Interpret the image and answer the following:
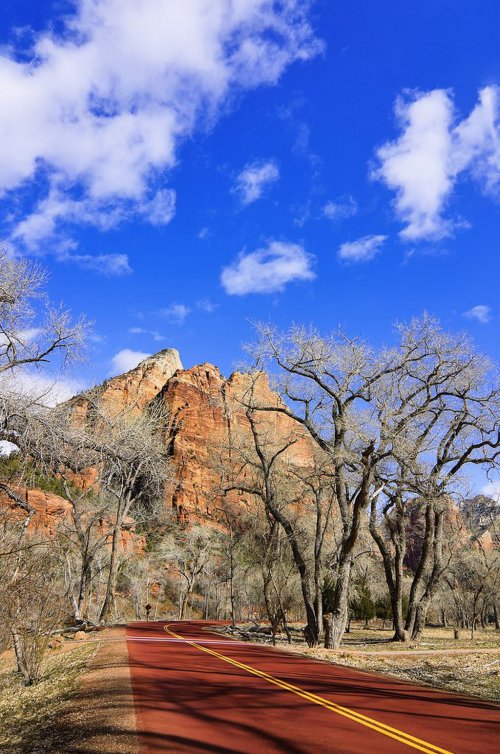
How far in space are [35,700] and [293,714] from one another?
4839 millimetres

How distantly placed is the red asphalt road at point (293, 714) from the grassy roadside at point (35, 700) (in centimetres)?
123

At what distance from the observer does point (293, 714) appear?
745 centimetres

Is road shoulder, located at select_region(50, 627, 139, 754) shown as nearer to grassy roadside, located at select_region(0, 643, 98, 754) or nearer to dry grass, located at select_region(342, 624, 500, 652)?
grassy roadside, located at select_region(0, 643, 98, 754)

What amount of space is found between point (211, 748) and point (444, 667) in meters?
10.2

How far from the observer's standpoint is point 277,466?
31625 millimetres

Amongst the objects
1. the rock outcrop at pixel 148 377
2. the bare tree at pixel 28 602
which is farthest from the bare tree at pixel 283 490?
the rock outcrop at pixel 148 377

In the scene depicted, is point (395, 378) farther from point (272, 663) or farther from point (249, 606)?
point (249, 606)

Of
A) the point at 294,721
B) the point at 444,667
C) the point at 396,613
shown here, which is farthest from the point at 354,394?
the point at 294,721

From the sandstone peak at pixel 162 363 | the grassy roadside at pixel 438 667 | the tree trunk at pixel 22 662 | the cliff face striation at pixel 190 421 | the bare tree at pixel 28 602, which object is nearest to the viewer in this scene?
the bare tree at pixel 28 602

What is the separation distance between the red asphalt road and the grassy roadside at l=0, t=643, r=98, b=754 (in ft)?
4.03

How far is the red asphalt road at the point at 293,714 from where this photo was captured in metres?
5.88

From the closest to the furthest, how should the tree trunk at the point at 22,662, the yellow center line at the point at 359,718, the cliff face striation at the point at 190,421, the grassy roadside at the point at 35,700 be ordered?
the yellow center line at the point at 359,718
the grassy roadside at the point at 35,700
the tree trunk at the point at 22,662
the cliff face striation at the point at 190,421

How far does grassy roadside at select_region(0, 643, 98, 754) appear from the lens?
21.7 feet

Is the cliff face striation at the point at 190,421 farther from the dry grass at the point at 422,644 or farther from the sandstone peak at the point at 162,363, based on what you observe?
the dry grass at the point at 422,644
